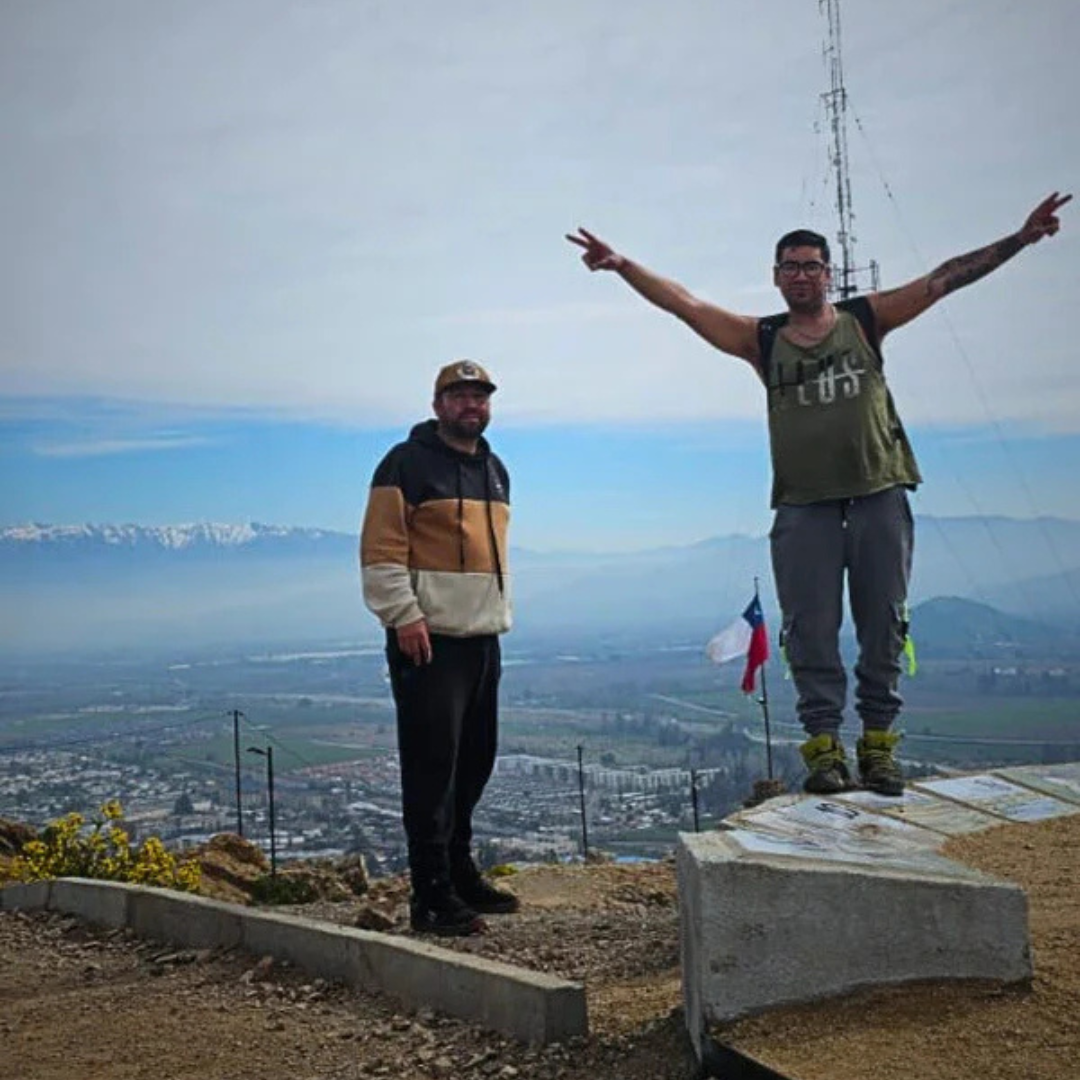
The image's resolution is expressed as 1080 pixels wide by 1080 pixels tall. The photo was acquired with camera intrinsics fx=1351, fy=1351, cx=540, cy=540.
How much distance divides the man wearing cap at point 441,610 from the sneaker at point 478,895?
0.70 feet

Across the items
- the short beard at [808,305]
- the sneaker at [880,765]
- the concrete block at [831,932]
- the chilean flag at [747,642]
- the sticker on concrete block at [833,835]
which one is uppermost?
the short beard at [808,305]

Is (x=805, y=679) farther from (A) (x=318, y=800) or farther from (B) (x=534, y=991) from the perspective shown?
(A) (x=318, y=800)

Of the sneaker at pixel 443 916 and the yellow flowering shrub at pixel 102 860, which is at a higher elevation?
the sneaker at pixel 443 916

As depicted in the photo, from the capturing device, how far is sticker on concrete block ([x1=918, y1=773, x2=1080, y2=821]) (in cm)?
527

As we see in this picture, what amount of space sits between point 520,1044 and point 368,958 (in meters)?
0.90

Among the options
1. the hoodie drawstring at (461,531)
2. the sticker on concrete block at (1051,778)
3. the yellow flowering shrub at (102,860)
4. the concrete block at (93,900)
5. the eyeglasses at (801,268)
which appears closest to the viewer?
the hoodie drawstring at (461,531)

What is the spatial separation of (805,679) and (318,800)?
67.0 feet

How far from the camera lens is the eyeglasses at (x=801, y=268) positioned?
5.21 m

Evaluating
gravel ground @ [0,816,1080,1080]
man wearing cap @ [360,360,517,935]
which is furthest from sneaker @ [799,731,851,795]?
man wearing cap @ [360,360,517,935]

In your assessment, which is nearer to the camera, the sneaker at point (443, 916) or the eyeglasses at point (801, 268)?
the sneaker at point (443, 916)

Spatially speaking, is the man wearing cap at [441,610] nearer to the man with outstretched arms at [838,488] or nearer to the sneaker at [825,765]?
the man with outstretched arms at [838,488]

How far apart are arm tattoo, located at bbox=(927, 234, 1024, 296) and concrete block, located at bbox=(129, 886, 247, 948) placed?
144 inches

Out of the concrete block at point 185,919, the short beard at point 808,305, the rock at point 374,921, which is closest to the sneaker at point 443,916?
the rock at point 374,921

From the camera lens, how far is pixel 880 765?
5148 mm
